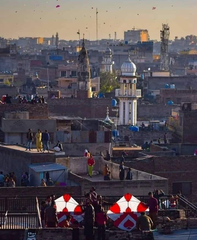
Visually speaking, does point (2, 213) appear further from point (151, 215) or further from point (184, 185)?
point (184, 185)

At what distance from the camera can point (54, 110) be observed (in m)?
61.4

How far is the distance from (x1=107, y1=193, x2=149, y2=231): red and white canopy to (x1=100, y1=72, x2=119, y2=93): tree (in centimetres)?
5835

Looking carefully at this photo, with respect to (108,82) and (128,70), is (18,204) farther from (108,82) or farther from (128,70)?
(108,82)

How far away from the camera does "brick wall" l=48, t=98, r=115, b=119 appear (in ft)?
203

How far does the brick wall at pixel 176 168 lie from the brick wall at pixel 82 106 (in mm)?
28023

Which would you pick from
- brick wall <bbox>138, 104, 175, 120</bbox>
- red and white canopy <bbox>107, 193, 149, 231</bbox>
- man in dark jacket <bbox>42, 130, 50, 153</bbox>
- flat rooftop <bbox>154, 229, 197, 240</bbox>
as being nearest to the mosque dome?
brick wall <bbox>138, 104, 175, 120</bbox>

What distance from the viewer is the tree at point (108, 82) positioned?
80631 millimetres

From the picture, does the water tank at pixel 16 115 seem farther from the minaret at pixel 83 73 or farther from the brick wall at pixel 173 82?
the brick wall at pixel 173 82

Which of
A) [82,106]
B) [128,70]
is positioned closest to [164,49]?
[82,106]

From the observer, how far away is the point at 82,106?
6281 centimetres

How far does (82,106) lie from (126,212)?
4237 centimetres

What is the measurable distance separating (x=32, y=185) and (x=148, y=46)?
110m

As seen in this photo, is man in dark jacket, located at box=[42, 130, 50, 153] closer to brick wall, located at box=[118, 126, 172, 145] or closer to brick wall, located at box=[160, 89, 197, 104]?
brick wall, located at box=[118, 126, 172, 145]

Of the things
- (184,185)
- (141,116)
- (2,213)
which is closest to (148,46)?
(141,116)
